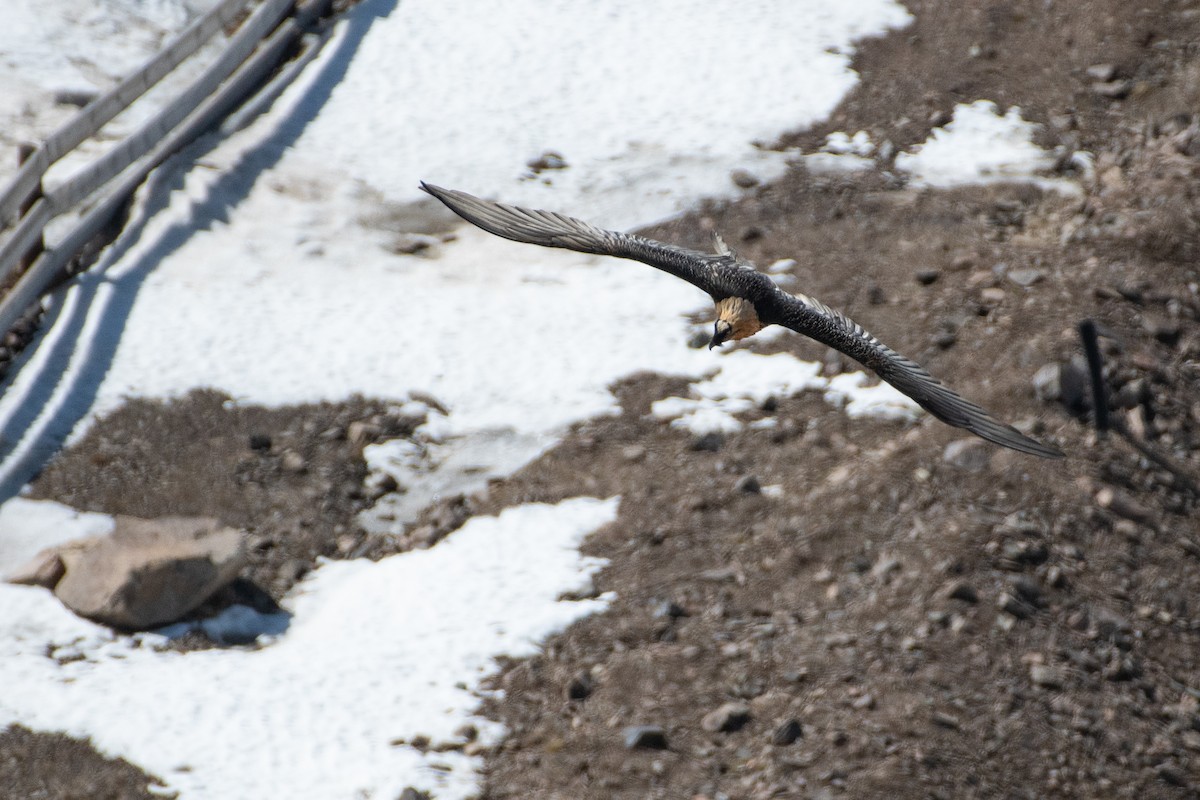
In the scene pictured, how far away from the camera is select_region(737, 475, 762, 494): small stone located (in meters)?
9.70

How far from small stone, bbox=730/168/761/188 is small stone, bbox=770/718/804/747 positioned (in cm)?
725

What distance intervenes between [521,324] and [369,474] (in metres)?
2.36

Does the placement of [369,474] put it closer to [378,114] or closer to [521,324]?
[521,324]

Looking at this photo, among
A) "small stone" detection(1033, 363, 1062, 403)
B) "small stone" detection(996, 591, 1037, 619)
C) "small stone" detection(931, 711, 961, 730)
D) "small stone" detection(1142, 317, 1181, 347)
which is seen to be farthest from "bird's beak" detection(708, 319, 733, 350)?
"small stone" detection(1142, 317, 1181, 347)

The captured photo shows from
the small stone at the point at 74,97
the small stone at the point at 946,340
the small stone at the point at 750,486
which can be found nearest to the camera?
the small stone at the point at 750,486

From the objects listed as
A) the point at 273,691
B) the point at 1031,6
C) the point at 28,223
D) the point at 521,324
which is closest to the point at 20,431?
the point at 28,223

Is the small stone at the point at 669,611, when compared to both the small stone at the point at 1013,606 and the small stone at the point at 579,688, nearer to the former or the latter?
the small stone at the point at 579,688

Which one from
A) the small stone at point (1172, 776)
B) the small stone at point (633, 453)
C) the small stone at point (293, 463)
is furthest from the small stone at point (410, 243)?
the small stone at point (1172, 776)

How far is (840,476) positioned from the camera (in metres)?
9.51

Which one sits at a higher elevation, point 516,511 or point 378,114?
point 378,114

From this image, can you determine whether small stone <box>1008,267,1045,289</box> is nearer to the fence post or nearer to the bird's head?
the bird's head

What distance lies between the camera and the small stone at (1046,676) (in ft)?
26.0

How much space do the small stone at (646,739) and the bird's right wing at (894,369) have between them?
102 inches

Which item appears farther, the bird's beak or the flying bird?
the bird's beak
